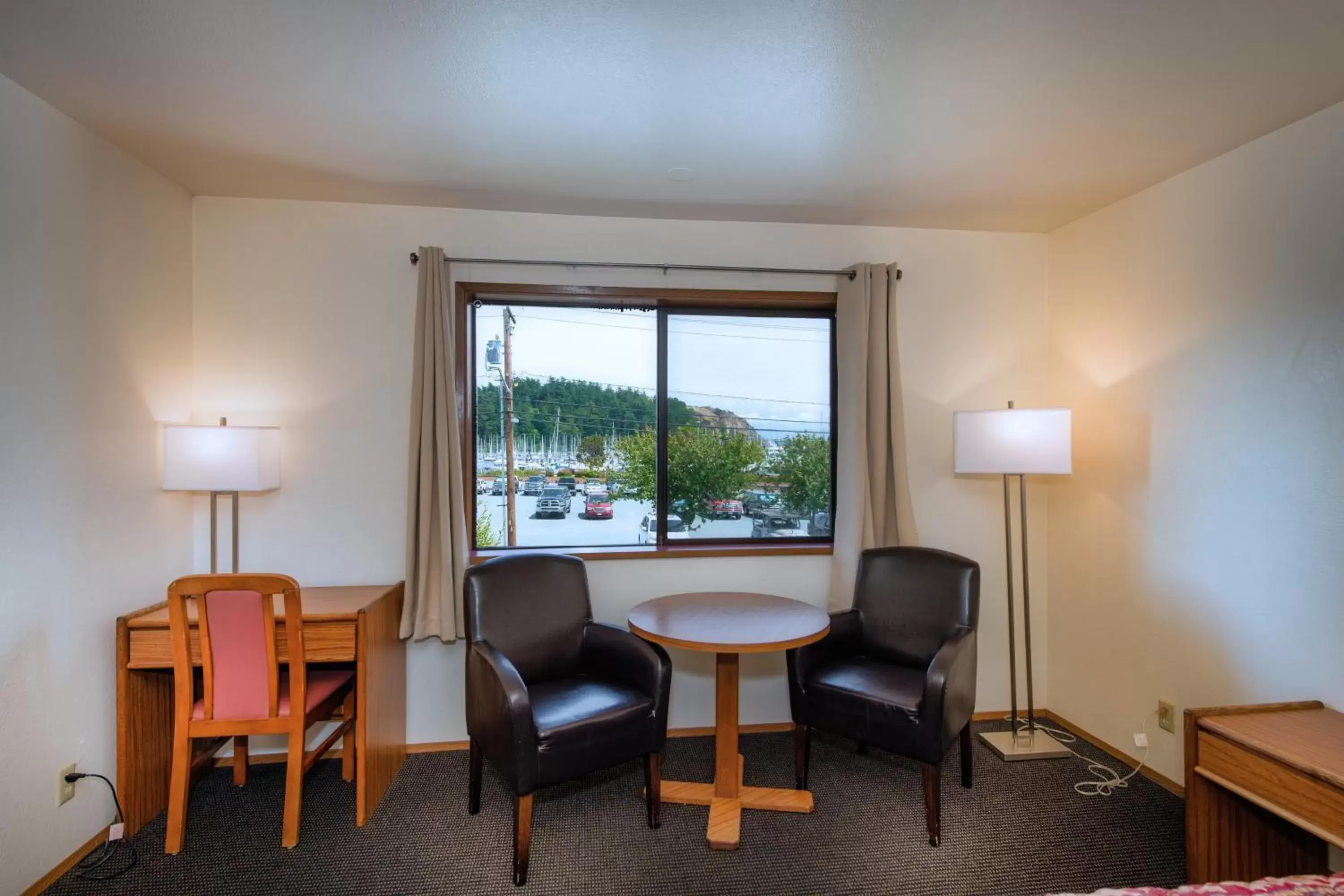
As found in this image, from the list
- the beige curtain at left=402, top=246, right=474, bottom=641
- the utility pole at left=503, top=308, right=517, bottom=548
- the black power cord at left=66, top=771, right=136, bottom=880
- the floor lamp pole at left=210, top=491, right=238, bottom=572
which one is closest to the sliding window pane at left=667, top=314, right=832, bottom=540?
the utility pole at left=503, top=308, right=517, bottom=548

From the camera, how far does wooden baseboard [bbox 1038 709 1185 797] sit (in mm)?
2473

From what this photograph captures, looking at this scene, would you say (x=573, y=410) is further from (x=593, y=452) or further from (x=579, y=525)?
(x=579, y=525)

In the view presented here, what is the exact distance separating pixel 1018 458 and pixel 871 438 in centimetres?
63

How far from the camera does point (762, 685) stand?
9.96 ft

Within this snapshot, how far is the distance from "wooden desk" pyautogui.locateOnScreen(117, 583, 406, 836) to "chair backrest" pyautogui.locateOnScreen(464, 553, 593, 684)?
414 millimetres

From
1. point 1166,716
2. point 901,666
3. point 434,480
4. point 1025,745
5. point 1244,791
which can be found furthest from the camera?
point 1025,745

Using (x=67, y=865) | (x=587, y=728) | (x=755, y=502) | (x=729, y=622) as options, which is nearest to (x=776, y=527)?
(x=755, y=502)

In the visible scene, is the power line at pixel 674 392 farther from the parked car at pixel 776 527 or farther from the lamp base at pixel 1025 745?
the lamp base at pixel 1025 745

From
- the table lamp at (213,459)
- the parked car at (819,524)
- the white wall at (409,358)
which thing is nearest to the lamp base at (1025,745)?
the white wall at (409,358)

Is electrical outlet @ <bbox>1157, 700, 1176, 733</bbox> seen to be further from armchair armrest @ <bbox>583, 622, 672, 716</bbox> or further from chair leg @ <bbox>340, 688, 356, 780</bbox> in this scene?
chair leg @ <bbox>340, 688, 356, 780</bbox>

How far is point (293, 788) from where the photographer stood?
2121mm

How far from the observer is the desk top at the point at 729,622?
2.09 metres

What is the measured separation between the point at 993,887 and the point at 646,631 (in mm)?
1365

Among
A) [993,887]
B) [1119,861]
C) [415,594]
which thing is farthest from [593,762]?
→ [1119,861]
